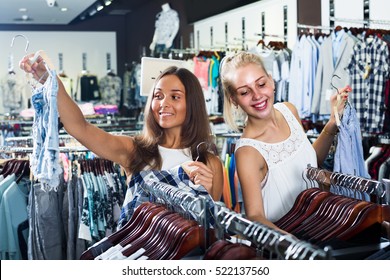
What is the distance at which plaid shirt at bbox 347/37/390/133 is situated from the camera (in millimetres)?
3650

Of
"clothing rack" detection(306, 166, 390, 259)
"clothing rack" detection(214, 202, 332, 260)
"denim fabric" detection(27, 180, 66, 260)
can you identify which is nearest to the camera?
"clothing rack" detection(214, 202, 332, 260)

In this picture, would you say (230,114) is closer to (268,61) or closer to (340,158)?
(340,158)

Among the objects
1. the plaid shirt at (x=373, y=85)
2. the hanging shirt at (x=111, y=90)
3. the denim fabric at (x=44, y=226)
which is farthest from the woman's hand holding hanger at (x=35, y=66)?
the hanging shirt at (x=111, y=90)

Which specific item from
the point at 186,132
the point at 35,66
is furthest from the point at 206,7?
the point at 35,66

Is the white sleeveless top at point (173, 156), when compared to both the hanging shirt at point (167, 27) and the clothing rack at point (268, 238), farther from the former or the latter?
the hanging shirt at point (167, 27)

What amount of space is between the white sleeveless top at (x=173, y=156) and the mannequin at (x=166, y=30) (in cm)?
596

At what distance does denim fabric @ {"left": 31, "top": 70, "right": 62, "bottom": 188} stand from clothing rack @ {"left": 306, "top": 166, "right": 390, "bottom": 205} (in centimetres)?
75

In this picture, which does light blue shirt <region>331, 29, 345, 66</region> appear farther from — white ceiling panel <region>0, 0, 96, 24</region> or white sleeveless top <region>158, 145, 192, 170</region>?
white ceiling panel <region>0, 0, 96, 24</region>

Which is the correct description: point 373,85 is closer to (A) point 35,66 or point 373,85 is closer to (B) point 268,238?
(A) point 35,66

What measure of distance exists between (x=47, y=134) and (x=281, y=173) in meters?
0.71

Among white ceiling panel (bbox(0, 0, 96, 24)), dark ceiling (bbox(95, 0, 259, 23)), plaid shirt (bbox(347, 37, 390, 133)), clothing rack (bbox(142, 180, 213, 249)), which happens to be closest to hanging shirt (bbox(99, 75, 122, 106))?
white ceiling panel (bbox(0, 0, 96, 24))

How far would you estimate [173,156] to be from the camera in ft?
6.03

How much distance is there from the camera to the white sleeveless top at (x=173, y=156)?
71.9 inches
